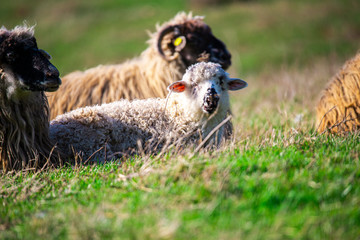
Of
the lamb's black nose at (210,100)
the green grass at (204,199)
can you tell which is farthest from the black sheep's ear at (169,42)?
the green grass at (204,199)

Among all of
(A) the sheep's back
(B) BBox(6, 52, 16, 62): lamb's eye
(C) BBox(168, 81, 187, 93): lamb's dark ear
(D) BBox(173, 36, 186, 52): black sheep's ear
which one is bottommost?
(A) the sheep's back

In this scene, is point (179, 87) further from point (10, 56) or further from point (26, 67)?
point (10, 56)

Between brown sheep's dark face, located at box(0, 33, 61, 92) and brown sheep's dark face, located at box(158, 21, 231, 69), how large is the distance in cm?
304

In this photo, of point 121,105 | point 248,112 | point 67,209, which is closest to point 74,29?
point 248,112

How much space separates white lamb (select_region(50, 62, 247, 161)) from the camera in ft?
15.2

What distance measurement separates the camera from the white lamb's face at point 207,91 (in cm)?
450

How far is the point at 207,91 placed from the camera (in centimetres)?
450

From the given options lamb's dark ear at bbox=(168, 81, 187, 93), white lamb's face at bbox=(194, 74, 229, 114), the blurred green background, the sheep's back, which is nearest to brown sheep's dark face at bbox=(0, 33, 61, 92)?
the sheep's back

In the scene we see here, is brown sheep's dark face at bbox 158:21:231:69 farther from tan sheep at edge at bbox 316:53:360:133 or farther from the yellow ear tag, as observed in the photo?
tan sheep at edge at bbox 316:53:360:133

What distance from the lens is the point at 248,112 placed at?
855 centimetres

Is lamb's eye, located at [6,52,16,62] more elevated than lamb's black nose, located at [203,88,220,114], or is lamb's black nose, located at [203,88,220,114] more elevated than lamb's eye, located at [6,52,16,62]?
lamb's eye, located at [6,52,16,62]

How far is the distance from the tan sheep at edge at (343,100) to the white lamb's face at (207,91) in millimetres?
1669

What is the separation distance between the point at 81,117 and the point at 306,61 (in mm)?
14318

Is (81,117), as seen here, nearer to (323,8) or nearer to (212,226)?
(212,226)
